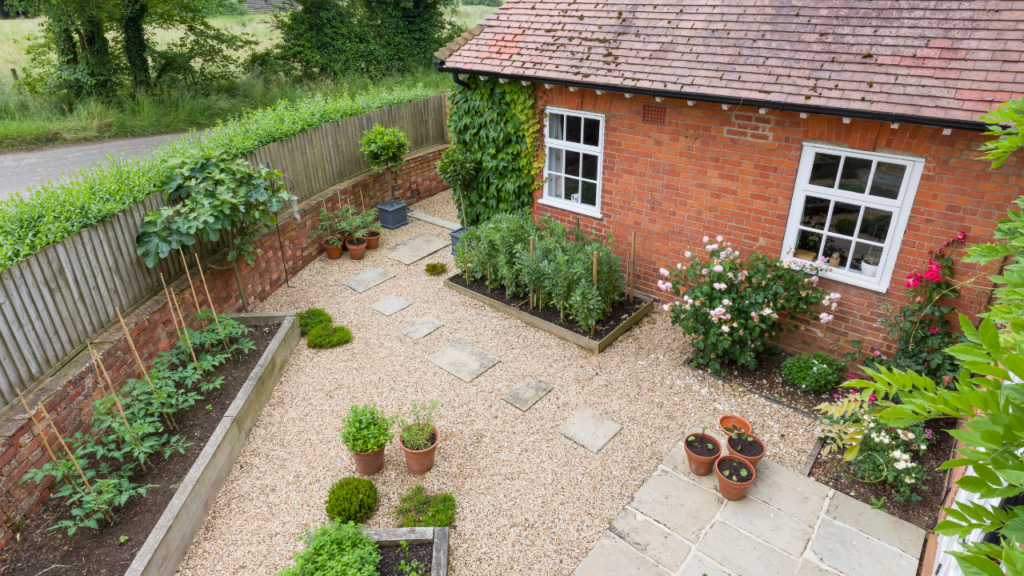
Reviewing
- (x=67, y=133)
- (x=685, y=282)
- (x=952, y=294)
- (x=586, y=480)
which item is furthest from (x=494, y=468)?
(x=67, y=133)

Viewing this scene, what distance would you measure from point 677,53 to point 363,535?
20.6 ft

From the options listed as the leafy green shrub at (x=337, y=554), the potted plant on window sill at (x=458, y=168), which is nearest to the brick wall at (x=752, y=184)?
the potted plant on window sill at (x=458, y=168)

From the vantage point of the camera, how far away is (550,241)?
786 cm

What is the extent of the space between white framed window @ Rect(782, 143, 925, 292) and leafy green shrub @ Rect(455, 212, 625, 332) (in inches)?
89.9

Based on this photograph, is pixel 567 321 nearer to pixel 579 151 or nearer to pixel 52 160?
pixel 579 151

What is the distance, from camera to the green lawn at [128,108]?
13953mm

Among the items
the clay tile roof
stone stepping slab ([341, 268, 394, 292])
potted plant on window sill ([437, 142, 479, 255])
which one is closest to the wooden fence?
stone stepping slab ([341, 268, 394, 292])

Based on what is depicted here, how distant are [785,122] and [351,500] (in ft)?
19.4

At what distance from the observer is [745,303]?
248 inches

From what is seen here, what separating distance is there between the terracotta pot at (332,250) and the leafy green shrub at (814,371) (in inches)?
280

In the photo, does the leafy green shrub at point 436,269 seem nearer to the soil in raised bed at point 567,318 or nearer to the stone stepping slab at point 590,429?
the soil in raised bed at point 567,318

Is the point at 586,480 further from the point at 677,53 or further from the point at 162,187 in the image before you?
the point at 162,187

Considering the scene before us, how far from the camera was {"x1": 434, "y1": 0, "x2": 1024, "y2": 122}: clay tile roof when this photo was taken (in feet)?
17.6

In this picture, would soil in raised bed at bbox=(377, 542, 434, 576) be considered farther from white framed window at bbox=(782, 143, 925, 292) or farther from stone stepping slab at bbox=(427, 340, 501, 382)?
white framed window at bbox=(782, 143, 925, 292)
